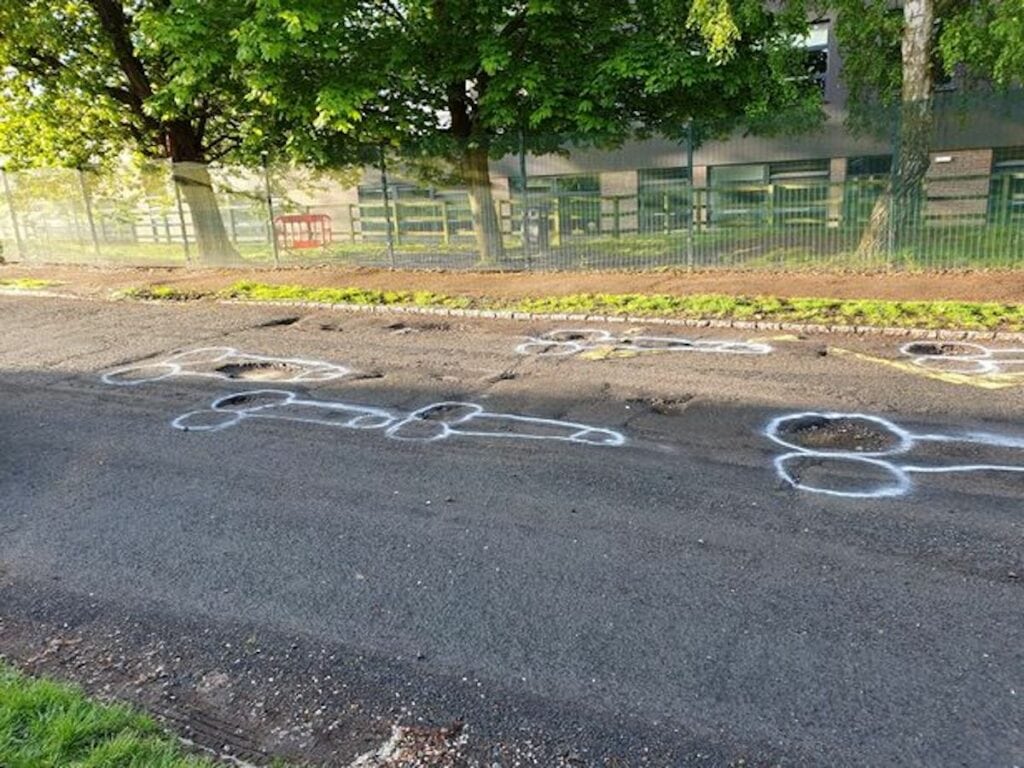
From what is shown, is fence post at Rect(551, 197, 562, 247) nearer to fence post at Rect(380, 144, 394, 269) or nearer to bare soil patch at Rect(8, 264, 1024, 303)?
bare soil patch at Rect(8, 264, 1024, 303)

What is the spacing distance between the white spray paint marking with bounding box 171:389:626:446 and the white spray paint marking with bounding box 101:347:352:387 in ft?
2.39

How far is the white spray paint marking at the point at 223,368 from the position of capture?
336 inches

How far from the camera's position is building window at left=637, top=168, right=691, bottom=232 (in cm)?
1450

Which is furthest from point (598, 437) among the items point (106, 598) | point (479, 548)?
point (106, 598)

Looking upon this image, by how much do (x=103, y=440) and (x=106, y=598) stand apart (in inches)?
118

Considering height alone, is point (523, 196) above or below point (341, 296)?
above

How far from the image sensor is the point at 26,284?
671 inches

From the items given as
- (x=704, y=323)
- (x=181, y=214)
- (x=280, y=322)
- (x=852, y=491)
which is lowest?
(x=852, y=491)

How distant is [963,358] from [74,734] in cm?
825

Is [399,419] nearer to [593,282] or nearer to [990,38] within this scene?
[593,282]

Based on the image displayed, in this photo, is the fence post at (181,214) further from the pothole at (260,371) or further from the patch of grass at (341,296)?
the pothole at (260,371)

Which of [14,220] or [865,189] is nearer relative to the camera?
[865,189]

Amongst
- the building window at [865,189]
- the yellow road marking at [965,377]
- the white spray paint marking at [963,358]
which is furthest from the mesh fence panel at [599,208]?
the yellow road marking at [965,377]

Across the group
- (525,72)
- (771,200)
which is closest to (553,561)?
(771,200)
